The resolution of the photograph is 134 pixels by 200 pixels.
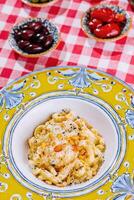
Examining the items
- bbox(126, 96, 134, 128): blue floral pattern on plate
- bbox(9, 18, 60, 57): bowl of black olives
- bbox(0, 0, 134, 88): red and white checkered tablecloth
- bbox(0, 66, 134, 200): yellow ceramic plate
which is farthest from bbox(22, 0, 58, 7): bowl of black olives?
bbox(126, 96, 134, 128): blue floral pattern on plate

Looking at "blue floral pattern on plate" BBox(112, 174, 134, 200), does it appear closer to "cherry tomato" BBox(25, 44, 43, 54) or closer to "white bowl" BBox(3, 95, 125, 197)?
"white bowl" BBox(3, 95, 125, 197)

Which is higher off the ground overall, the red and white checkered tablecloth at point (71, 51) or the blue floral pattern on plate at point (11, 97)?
the red and white checkered tablecloth at point (71, 51)

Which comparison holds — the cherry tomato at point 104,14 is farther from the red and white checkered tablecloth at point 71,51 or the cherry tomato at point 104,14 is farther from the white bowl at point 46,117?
the white bowl at point 46,117

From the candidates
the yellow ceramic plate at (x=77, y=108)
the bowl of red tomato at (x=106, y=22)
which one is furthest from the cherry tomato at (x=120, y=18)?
the yellow ceramic plate at (x=77, y=108)

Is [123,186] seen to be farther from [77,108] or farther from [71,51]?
[71,51]

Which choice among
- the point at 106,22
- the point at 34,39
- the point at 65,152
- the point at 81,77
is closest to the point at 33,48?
the point at 34,39
